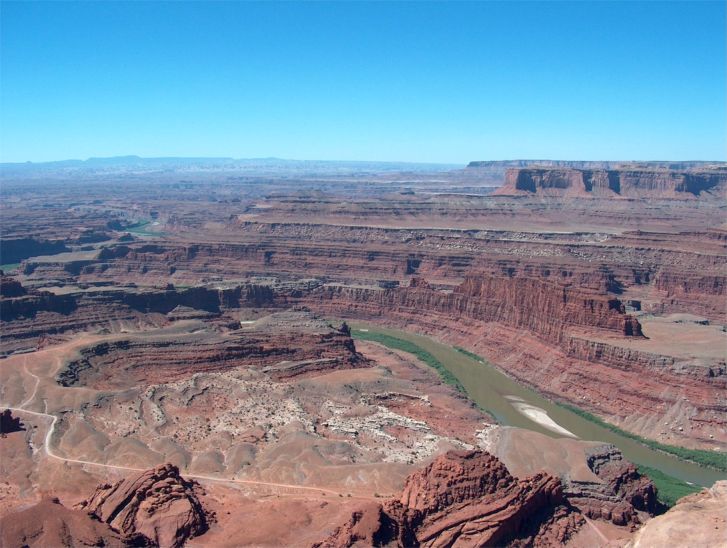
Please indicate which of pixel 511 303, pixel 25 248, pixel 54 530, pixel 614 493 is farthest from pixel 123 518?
pixel 25 248

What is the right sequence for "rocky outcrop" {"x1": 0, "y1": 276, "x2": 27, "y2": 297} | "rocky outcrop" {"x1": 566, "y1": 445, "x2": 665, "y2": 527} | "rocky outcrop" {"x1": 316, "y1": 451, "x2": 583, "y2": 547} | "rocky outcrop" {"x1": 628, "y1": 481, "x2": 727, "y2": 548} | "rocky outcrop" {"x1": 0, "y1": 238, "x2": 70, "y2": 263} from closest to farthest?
"rocky outcrop" {"x1": 628, "y1": 481, "x2": 727, "y2": 548} < "rocky outcrop" {"x1": 316, "y1": 451, "x2": 583, "y2": 547} < "rocky outcrop" {"x1": 566, "y1": 445, "x2": 665, "y2": 527} < "rocky outcrop" {"x1": 0, "y1": 276, "x2": 27, "y2": 297} < "rocky outcrop" {"x1": 0, "y1": 238, "x2": 70, "y2": 263}

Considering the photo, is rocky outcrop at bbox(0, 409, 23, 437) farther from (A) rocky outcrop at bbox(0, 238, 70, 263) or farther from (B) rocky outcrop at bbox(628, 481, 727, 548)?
(A) rocky outcrop at bbox(0, 238, 70, 263)

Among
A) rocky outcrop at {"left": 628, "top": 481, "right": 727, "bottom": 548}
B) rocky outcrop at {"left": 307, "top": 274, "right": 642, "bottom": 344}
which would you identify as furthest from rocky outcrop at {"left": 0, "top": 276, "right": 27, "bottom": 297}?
rocky outcrop at {"left": 628, "top": 481, "right": 727, "bottom": 548}

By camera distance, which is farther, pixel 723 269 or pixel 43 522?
pixel 723 269

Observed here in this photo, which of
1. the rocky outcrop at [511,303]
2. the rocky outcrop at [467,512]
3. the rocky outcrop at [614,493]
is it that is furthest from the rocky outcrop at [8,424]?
the rocky outcrop at [511,303]

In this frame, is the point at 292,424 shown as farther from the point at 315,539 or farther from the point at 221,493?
the point at 315,539

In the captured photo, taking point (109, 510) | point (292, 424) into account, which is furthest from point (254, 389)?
point (109, 510)

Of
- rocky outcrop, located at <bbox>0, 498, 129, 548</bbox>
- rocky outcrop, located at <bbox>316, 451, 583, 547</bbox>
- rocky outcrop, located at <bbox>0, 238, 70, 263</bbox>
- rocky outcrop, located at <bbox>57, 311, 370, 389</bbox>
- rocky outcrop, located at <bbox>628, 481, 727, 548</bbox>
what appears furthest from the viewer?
rocky outcrop, located at <bbox>0, 238, 70, 263</bbox>

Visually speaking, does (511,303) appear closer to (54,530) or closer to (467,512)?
(467,512)
